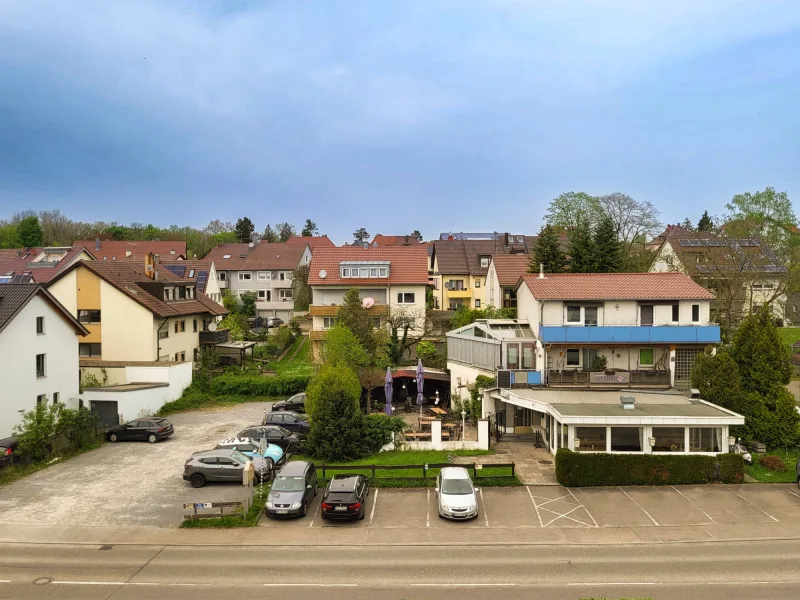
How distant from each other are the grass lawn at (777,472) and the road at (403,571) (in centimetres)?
687

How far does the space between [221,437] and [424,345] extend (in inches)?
701

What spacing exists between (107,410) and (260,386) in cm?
971

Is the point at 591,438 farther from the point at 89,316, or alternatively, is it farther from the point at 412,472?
the point at 89,316

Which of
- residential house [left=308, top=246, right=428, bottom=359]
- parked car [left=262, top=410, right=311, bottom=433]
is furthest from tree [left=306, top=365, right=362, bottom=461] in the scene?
residential house [left=308, top=246, right=428, bottom=359]

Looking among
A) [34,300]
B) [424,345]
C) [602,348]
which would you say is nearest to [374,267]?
[424,345]

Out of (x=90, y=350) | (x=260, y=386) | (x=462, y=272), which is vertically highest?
(x=462, y=272)

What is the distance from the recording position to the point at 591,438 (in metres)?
26.0

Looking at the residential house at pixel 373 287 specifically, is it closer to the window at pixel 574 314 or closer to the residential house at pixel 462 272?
the residential house at pixel 462 272

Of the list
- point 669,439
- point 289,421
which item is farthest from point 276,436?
point 669,439

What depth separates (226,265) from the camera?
73.3 metres

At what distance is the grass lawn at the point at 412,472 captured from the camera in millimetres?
24344

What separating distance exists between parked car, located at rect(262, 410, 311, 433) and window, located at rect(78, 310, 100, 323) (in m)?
17.3

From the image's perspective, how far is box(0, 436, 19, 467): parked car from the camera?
25812mm

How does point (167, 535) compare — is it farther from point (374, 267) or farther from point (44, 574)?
point (374, 267)
